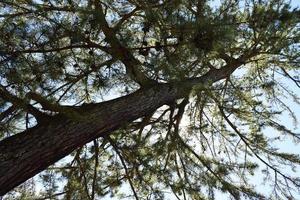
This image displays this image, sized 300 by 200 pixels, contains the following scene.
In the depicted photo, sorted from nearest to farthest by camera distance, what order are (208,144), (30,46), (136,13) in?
(30,46) < (136,13) < (208,144)

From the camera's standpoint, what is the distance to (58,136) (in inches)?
124

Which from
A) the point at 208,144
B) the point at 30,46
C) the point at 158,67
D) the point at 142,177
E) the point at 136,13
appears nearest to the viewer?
the point at 158,67

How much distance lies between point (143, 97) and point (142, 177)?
1331 mm

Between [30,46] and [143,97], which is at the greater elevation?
[30,46]

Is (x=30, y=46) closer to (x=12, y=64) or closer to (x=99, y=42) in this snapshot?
(x=12, y=64)

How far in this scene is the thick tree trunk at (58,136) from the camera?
2.96m

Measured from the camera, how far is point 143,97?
3713 mm

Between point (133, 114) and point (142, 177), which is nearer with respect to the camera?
point (133, 114)

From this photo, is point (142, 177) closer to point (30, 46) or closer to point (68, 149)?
point (68, 149)

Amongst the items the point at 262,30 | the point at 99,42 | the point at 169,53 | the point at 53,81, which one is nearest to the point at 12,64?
the point at 53,81

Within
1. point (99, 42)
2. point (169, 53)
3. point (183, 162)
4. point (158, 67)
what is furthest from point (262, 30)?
point (183, 162)

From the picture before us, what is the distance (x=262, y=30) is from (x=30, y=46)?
1930 mm

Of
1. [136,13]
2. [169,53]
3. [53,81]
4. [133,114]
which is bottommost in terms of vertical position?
[133,114]

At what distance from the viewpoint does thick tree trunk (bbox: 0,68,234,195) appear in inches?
116
